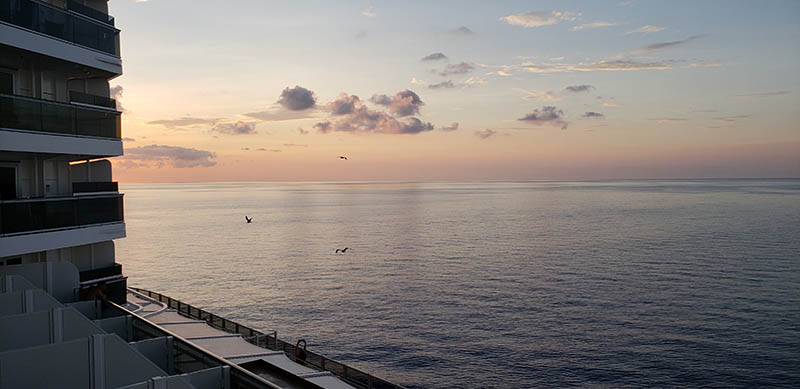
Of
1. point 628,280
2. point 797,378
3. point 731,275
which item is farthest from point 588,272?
point 797,378

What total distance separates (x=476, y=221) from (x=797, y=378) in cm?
10554

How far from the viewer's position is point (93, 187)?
60.7 ft

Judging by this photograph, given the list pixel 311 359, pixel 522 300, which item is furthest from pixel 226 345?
pixel 522 300

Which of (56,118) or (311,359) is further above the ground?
(56,118)

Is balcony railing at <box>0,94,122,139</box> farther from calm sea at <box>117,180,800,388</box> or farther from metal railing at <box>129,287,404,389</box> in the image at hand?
calm sea at <box>117,180,800,388</box>

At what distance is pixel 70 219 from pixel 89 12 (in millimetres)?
7249

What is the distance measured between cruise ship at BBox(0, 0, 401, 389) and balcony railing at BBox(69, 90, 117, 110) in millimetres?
37

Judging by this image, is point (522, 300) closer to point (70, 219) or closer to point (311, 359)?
point (311, 359)

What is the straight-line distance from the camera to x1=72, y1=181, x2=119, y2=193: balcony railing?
59.2ft

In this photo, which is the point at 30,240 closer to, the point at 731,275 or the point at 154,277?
the point at 154,277

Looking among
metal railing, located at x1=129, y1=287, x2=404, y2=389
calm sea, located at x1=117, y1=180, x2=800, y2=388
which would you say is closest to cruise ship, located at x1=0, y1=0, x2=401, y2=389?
metal railing, located at x1=129, y1=287, x2=404, y2=389

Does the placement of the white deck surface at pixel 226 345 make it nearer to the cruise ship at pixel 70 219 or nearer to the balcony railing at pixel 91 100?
the cruise ship at pixel 70 219

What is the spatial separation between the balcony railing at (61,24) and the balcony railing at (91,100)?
165 centimetres

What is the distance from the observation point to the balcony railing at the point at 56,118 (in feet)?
48.8
